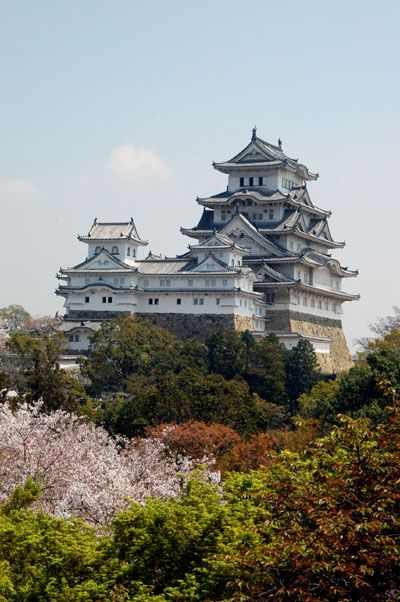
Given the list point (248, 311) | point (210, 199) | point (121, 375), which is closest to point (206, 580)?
point (121, 375)

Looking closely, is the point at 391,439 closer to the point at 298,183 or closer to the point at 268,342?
the point at 268,342

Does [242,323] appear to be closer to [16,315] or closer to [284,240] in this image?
[284,240]

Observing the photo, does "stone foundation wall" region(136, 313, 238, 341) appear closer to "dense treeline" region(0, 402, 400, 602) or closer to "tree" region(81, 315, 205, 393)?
"tree" region(81, 315, 205, 393)

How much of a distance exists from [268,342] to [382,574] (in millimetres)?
42410

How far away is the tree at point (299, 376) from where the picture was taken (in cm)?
5366

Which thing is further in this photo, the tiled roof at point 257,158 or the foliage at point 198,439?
the tiled roof at point 257,158

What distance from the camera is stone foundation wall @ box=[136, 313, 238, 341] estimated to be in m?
64.6

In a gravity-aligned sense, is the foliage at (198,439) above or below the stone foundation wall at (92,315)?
below

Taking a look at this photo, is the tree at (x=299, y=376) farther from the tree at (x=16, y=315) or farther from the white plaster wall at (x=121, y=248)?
the tree at (x=16, y=315)

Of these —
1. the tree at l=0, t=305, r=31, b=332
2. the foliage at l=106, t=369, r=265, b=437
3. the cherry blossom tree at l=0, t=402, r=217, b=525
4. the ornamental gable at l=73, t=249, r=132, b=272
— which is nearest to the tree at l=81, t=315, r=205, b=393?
the ornamental gable at l=73, t=249, r=132, b=272

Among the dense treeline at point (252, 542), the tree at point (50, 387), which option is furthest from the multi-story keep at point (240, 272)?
the dense treeline at point (252, 542)

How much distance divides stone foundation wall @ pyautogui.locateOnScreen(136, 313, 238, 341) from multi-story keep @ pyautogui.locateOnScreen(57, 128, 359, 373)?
0.19 ft

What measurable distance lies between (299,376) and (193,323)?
42.5 ft

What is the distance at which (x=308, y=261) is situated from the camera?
69.7m
